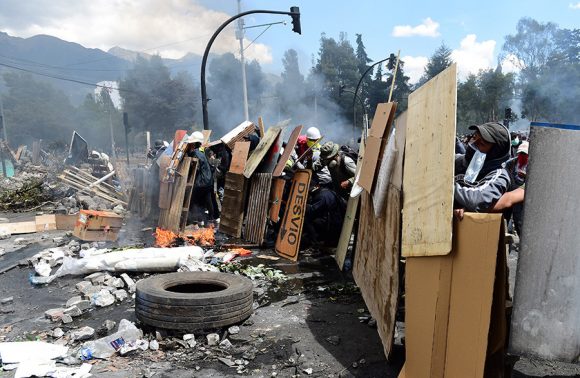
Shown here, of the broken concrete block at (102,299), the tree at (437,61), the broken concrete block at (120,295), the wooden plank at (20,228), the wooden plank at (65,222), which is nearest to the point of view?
the broken concrete block at (102,299)

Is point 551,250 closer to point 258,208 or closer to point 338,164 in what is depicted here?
point 338,164

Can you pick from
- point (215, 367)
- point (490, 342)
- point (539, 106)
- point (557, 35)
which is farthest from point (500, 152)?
point (557, 35)

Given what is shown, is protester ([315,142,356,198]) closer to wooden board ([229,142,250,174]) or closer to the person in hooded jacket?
wooden board ([229,142,250,174])

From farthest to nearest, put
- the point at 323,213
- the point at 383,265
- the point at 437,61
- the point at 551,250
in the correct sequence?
1. the point at 437,61
2. the point at 323,213
3. the point at 383,265
4. the point at 551,250

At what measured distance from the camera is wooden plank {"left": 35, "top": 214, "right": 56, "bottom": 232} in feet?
33.6

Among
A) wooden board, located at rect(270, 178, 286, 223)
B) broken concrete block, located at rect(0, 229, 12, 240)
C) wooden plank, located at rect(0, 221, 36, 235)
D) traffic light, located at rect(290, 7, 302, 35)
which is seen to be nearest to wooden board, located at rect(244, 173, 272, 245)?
wooden board, located at rect(270, 178, 286, 223)

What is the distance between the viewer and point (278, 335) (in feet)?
14.2

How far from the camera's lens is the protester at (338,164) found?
7223 mm

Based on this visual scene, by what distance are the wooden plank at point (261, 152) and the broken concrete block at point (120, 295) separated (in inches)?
136

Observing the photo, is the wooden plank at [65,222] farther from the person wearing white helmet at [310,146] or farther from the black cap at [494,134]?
the black cap at [494,134]

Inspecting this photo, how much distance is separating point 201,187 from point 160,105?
166 ft

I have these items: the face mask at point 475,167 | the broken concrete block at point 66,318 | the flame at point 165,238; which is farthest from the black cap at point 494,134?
the flame at point 165,238

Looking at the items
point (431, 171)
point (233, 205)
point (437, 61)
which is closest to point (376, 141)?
point (431, 171)

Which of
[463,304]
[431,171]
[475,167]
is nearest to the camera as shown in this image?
[463,304]
